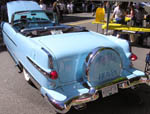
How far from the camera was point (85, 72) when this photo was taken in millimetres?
2504

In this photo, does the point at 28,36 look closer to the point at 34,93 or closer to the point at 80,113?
the point at 34,93

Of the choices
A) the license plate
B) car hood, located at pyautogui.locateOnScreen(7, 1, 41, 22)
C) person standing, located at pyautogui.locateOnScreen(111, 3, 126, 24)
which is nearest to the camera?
the license plate

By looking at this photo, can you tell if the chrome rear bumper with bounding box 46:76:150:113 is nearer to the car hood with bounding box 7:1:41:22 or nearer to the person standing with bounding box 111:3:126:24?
the car hood with bounding box 7:1:41:22

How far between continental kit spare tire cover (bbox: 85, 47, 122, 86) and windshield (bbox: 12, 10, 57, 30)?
269 centimetres

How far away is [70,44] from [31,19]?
8.51ft

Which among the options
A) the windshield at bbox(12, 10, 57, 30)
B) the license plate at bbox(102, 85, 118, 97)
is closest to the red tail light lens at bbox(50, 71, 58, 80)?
the license plate at bbox(102, 85, 118, 97)

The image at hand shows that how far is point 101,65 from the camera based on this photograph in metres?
2.52

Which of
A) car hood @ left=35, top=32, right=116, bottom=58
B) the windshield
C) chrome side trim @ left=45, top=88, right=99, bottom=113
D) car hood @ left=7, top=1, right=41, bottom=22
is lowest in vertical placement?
chrome side trim @ left=45, top=88, right=99, bottom=113

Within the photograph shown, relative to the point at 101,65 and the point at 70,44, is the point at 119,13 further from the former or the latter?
the point at 101,65

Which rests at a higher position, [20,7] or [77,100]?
[20,7]

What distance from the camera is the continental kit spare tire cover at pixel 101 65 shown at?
97.0 inches

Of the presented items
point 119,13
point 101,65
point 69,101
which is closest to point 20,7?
point 101,65

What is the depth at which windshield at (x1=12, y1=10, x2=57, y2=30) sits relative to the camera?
183 inches

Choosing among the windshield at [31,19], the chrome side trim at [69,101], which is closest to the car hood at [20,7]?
the windshield at [31,19]
